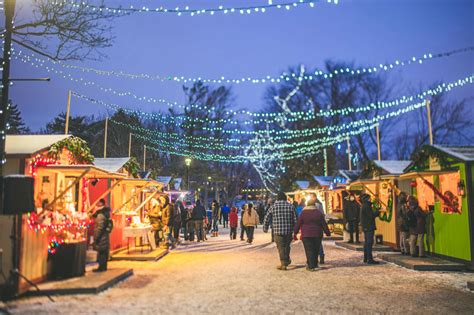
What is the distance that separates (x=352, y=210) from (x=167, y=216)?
6728 mm

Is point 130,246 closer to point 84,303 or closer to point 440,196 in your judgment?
point 84,303

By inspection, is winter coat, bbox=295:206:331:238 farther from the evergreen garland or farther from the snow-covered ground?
the evergreen garland

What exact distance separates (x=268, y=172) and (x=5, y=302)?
34.7 metres

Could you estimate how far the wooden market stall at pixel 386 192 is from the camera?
14.7 meters

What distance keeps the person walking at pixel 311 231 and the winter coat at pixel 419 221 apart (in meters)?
2.58

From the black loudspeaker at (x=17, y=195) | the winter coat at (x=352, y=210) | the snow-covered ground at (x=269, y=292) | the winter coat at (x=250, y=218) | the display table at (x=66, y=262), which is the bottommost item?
the snow-covered ground at (x=269, y=292)

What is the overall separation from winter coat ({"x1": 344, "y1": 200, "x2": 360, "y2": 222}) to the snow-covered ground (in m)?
4.79

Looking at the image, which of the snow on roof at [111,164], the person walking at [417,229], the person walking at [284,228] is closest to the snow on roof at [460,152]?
the person walking at [417,229]

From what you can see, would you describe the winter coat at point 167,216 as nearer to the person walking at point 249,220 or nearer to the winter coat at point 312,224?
the person walking at point 249,220

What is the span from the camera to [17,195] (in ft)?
23.6

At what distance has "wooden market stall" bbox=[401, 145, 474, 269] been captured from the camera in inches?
404

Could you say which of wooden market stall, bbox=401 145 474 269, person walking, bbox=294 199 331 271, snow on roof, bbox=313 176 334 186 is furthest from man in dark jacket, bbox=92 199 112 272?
snow on roof, bbox=313 176 334 186

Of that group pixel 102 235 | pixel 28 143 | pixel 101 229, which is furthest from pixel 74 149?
pixel 102 235

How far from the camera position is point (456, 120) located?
32.7 m
